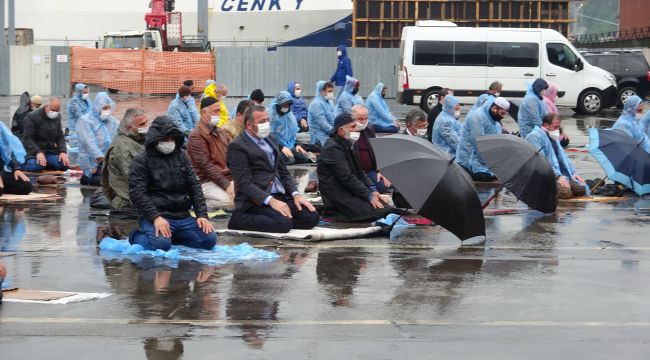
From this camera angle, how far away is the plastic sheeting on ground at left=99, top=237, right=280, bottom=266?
32.4ft

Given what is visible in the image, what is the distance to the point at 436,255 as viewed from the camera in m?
10.3

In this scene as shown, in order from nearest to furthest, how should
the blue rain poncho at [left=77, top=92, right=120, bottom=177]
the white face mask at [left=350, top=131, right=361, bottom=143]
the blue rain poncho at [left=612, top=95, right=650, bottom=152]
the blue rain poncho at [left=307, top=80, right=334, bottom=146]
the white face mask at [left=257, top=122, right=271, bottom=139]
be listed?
the white face mask at [left=257, top=122, right=271, bottom=139] < the white face mask at [left=350, top=131, right=361, bottom=143] < the blue rain poncho at [left=77, top=92, right=120, bottom=177] < the blue rain poncho at [left=612, top=95, right=650, bottom=152] < the blue rain poncho at [left=307, top=80, right=334, bottom=146]

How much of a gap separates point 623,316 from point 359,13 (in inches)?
1307

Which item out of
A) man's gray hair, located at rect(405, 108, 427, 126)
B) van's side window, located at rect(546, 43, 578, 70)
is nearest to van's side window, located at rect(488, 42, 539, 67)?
van's side window, located at rect(546, 43, 578, 70)

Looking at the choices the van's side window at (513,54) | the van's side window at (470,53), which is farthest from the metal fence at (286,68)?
the van's side window at (513,54)

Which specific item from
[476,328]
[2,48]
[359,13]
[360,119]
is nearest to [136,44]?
[2,48]

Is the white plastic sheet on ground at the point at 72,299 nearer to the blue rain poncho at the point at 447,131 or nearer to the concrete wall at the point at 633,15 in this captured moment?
the blue rain poncho at the point at 447,131

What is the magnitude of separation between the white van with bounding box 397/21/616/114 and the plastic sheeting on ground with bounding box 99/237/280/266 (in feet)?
72.7

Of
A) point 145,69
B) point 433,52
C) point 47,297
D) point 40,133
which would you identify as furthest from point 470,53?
point 47,297

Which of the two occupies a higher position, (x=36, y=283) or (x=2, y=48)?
(x=2, y=48)

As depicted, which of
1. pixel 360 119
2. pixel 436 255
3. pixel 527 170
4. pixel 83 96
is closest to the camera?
pixel 436 255

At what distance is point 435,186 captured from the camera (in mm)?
10523

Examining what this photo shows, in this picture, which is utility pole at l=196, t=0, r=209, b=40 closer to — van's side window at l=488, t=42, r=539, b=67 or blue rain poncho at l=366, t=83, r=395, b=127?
van's side window at l=488, t=42, r=539, b=67

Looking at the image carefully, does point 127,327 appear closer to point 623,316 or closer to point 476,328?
point 476,328
